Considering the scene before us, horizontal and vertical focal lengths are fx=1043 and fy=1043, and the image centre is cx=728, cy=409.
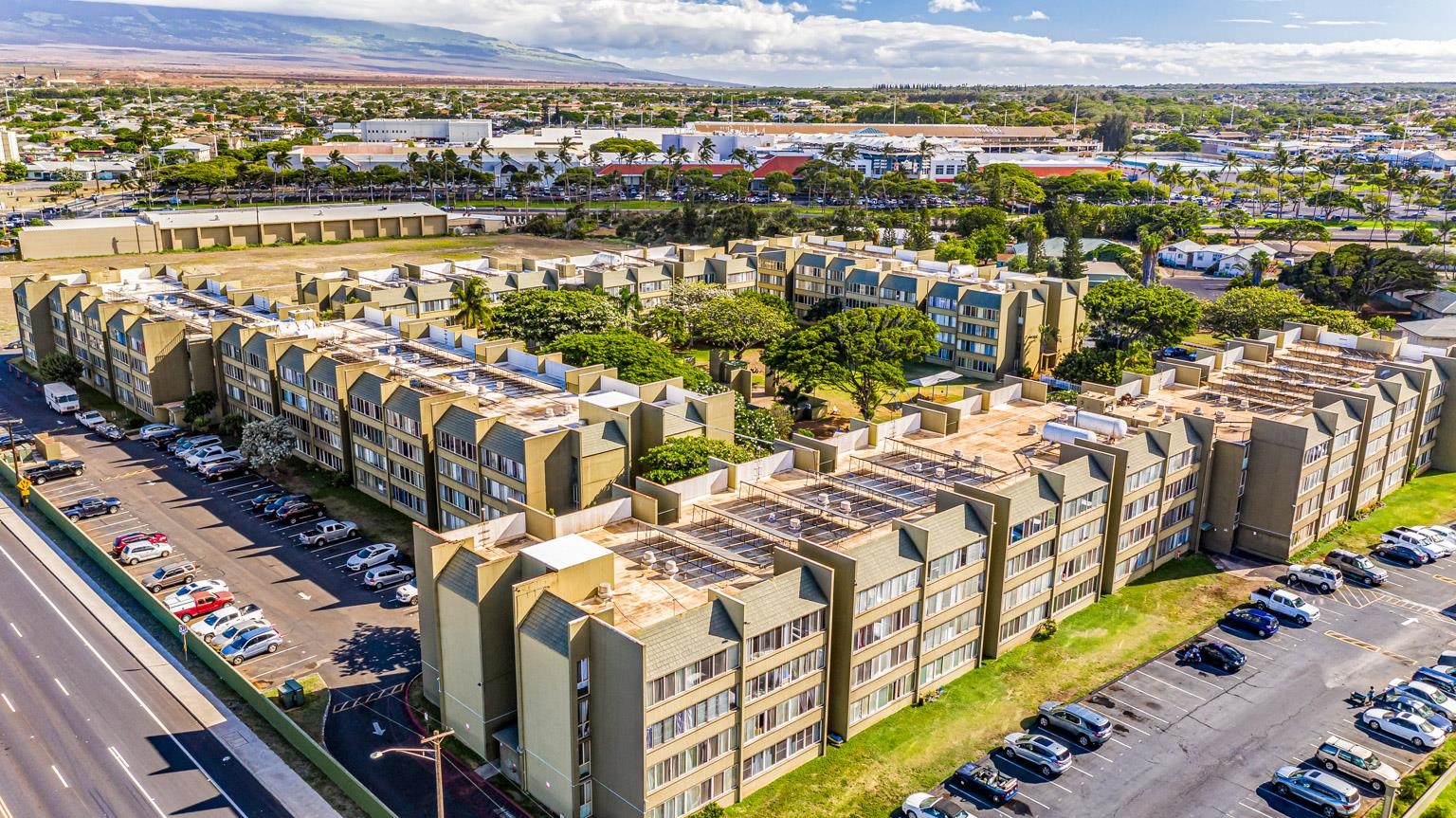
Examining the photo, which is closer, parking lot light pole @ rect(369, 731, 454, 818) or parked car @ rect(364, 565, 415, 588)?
parking lot light pole @ rect(369, 731, 454, 818)

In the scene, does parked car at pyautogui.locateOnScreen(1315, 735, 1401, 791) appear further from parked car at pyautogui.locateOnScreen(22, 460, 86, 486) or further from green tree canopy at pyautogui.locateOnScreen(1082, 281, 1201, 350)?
parked car at pyautogui.locateOnScreen(22, 460, 86, 486)

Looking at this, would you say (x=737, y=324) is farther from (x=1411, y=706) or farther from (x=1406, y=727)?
(x=1406, y=727)

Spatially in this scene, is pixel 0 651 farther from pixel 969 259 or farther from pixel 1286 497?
pixel 969 259

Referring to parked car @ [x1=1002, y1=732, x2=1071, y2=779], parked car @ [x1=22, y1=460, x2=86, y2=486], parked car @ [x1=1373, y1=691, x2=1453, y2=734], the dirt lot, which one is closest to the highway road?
parked car @ [x1=22, y1=460, x2=86, y2=486]

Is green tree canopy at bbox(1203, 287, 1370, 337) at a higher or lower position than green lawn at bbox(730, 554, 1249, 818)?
higher

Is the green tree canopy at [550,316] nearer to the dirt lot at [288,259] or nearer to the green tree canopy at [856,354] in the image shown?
the green tree canopy at [856,354]

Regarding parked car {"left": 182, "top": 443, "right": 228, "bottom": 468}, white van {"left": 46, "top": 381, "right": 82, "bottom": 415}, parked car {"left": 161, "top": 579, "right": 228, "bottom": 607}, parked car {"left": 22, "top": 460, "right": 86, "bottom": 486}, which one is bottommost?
parked car {"left": 161, "top": 579, "right": 228, "bottom": 607}

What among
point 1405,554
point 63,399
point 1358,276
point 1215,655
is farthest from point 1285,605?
point 63,399
